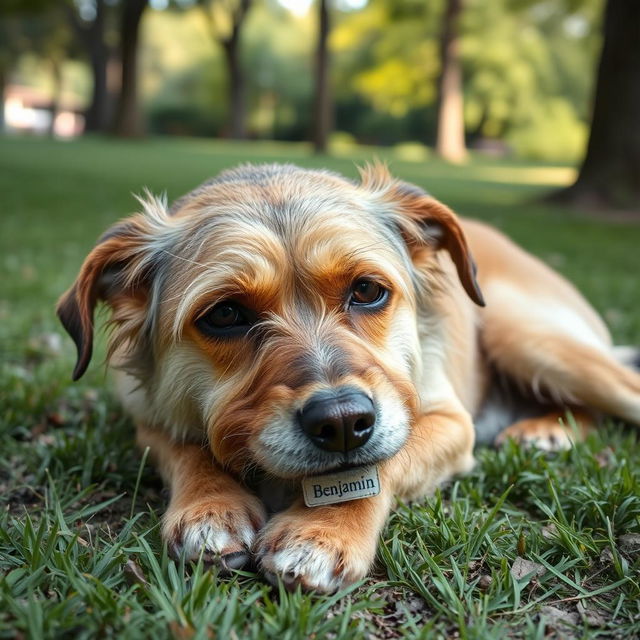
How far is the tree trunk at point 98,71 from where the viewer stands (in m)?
45.2

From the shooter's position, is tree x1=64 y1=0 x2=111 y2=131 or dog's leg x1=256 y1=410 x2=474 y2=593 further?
tree x1=64 y1=0 x2=111 y2=131

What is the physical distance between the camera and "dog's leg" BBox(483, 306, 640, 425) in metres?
4.05

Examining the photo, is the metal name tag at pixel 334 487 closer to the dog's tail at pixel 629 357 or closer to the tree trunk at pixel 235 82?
the dog's tail at pixel 629 357

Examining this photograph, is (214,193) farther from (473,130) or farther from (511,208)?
(473,130)

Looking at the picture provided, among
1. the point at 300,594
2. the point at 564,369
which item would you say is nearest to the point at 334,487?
the point at 300,594

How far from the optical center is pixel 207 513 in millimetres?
2545

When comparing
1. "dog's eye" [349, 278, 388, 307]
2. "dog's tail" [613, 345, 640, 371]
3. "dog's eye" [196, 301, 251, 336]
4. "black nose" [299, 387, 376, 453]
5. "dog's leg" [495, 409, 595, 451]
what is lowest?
"dog's leg" [495, 409, 595, 451]

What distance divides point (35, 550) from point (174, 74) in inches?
3488

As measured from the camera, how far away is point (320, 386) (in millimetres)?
2408

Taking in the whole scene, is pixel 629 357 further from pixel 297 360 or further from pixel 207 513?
pixel 207 513

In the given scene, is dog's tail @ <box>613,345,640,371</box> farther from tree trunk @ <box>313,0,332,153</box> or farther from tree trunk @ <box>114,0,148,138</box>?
tree trunk @ <box>114,0,148,138</box>

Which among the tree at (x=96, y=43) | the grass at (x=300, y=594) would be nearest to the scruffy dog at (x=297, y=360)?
the grass at (x=300, y=594)

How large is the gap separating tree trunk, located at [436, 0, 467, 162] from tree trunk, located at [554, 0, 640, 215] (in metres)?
27.5

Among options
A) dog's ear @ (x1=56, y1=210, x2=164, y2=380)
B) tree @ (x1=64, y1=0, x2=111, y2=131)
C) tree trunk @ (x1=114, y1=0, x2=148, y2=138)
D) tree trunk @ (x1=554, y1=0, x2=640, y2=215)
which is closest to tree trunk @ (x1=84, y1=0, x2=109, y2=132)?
tree @ (x1=64, y1=0, x2=111, y2=131)
